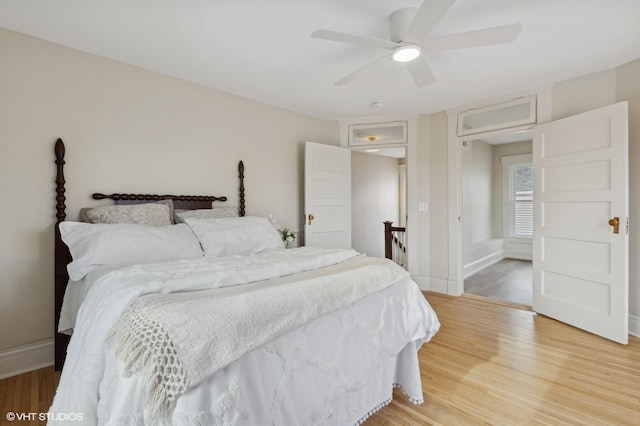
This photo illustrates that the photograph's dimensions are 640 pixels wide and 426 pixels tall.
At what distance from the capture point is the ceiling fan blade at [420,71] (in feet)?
7.16

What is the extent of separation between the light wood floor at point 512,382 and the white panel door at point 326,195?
181cm

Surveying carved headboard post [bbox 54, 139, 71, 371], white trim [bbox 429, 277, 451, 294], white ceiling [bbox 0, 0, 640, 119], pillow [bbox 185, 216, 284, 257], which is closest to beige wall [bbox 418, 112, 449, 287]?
white trim [bbox 429, 277, 451, 294]

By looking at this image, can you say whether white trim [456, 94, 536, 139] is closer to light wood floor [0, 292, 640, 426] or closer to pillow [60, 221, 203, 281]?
light wood floor [0, 292, 640, 426]

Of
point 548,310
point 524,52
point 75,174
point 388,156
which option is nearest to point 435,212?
point 548,310

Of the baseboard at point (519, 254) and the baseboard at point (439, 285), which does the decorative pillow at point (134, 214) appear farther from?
the baseboard at point (519, 254)

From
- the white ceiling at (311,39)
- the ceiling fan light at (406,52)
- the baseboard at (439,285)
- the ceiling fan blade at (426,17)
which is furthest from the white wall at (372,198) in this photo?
the ceiling fan blade at (426,17)

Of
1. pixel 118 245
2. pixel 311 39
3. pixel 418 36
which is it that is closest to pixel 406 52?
pixel 418 36

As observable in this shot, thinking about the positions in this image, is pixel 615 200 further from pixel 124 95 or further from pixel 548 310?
pixel 124 95

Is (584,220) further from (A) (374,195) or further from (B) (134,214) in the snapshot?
(B) (134,214)

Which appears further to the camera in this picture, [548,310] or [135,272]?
[548,310]

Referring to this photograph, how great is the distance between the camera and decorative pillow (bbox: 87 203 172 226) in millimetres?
2287

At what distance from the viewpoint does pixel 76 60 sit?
7.88 feet

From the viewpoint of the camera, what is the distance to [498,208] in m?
6.45

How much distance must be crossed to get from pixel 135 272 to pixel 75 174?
1426 millimetres
